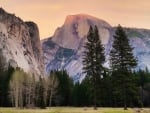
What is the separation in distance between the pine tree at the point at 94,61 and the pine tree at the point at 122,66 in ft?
20.8

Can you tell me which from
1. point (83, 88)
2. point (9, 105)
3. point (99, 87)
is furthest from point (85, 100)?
point (99, 87)

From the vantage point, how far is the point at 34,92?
13588 centimetres

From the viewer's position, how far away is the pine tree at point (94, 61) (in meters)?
92.0

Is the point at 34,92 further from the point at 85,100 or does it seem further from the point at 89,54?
the point at 89,54

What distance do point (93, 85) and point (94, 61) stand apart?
557 cm

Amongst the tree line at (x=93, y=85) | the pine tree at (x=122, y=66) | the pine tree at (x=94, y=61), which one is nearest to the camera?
the pine tree at (x=122, y=66)

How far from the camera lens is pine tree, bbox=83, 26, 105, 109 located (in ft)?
302

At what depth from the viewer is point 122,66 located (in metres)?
86.5

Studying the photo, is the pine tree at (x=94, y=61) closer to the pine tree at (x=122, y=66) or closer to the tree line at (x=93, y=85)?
the tree line at (x=93, y=85)

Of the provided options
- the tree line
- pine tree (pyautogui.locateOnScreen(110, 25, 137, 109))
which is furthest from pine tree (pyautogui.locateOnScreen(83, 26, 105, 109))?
pine tree (pyautogui.locateOnScreen(110, 25, 137, 109))

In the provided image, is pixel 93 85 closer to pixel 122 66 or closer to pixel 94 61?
pixel 94 61

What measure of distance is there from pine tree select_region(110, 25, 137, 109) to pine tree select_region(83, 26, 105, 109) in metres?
6.33

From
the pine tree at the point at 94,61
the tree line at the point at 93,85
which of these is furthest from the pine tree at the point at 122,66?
the pine tree at the point at 94,61

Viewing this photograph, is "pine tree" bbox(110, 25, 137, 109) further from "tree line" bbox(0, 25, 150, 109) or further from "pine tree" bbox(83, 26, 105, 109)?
"pine tree" bbox(83, 26, 105, 109)
